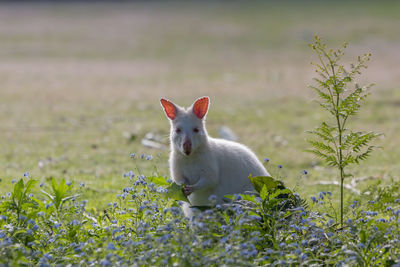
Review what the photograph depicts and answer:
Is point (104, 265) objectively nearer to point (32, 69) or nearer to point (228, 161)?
point (228, 161)

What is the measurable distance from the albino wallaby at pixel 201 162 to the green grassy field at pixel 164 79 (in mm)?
361

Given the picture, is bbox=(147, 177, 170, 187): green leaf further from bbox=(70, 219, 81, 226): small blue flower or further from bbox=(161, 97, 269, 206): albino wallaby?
bbox=(70, 219, 81, 226): small blue flower

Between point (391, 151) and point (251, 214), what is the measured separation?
20.5 ft

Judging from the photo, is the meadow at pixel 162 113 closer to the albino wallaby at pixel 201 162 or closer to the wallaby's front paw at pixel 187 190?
the wallaby's front paw at pixel 187 190

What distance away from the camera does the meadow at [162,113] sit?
455 centimetres

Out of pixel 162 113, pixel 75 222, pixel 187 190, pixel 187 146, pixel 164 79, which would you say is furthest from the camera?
pixel 164 79

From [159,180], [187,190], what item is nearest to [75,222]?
[159,180]

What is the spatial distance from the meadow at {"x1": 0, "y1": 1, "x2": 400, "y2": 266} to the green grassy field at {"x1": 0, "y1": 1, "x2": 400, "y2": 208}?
0.06m

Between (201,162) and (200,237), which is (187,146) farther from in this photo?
(200,237)

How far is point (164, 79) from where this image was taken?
1931 cm

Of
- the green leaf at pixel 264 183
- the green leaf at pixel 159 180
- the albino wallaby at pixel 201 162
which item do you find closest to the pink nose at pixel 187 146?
the albino wallaby at pixel 201 162

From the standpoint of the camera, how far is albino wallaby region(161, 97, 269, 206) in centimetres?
530

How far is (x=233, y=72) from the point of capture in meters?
21.0

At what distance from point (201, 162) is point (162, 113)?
8.15 meters
